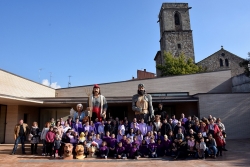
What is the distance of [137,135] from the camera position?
368 inches

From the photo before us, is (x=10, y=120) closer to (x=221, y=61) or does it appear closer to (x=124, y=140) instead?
(x=124, y=140)

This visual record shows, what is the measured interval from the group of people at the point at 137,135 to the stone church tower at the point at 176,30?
2815cm

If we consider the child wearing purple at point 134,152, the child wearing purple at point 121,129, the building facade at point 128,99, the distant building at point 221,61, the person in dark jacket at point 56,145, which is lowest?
the child wearing purple at point 134,152

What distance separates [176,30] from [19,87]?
29663mm

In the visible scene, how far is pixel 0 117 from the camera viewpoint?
15.4m

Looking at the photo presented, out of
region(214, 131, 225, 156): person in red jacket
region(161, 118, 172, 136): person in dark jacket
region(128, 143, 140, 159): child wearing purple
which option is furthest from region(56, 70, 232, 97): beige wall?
region(128, 143, 140, 159): child wearing purple

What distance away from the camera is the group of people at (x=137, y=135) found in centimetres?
888

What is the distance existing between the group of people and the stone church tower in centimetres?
2815

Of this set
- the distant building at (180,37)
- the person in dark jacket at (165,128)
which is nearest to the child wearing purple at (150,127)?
the person in dark jacket at (165,128)

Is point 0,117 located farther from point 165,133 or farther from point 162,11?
point 162,11

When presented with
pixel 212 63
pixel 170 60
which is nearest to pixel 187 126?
pixel 170 60

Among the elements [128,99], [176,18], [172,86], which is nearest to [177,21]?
[176,18]

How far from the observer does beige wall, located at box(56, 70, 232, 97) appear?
2023 centimetres

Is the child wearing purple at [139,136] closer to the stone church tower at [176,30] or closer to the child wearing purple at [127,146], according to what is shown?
the child wearing purple at [127,146]
